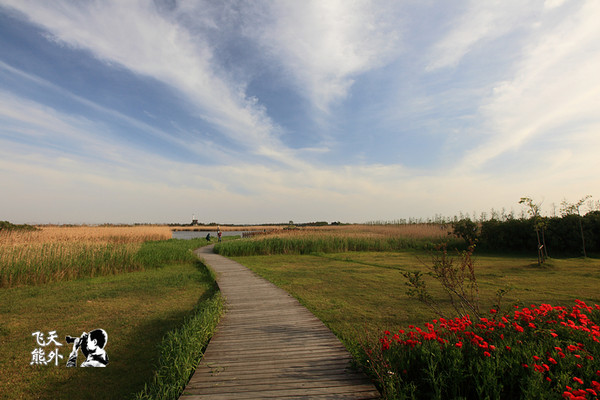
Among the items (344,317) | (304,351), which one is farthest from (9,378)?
(344,317)

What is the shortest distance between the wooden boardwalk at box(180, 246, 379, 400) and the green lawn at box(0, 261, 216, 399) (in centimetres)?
123

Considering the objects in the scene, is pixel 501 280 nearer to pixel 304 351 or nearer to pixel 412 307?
pixel 412 307

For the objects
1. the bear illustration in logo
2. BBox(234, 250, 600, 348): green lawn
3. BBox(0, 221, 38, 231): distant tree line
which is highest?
BBox(0, 221, 38, 231): distant tree line

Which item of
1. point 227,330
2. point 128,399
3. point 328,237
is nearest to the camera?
point 128,399

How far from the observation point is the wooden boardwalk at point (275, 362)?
2.93m

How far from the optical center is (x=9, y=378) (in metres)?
4.13

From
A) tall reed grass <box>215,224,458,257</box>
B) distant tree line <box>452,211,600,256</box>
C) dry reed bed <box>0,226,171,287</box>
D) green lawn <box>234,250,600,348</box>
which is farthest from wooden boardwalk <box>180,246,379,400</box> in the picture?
distant tree line <box>452,211,600,256</box>

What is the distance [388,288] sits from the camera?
356 inches

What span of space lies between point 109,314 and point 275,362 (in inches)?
222

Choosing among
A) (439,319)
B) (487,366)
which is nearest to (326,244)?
(439,319)

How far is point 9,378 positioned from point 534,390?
6.75 m

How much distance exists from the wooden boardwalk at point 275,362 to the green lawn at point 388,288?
21.5 inches

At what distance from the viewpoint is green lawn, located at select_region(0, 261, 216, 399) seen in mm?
3994

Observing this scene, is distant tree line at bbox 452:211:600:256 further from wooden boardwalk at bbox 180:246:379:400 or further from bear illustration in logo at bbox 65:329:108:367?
bear illustration in logo at bbox 65:329:108:367
